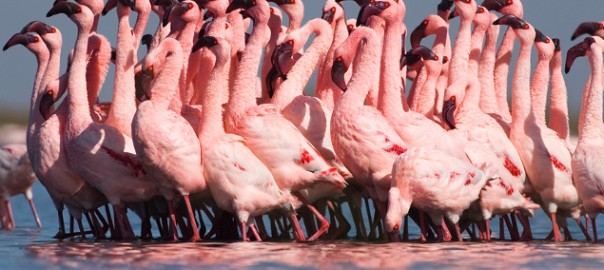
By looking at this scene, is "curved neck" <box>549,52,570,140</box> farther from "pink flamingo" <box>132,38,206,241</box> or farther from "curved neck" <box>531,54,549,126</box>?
"pink flamingo" <box>132,38,206,241</box>

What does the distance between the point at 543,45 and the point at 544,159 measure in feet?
5.45

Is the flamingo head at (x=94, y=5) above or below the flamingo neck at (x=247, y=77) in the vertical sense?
above

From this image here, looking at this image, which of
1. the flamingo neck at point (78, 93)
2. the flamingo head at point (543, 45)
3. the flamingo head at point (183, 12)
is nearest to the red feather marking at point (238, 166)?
the flamingo neck at point (78, 93)

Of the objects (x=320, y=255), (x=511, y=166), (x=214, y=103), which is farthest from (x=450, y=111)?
(x=320, y=255)

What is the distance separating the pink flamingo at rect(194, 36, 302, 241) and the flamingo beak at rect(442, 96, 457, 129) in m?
1.96

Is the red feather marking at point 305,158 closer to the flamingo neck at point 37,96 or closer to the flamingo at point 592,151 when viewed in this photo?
the flamingo at point 592,151

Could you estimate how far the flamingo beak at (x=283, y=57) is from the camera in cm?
1414

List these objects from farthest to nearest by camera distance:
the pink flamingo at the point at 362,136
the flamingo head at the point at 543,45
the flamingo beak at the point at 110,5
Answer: the flamingo beak at the point at 110,5 < the flamingo head at the point at 543,45 < the pink flamingo at the point at 362,136

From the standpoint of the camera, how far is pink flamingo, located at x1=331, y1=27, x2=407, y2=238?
13305 mm

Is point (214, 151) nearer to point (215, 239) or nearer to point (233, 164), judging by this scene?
point (233, 164)

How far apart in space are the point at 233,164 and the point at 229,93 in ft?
7.62

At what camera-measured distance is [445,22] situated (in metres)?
16.4

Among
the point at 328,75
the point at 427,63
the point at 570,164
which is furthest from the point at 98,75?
the point at 570,164

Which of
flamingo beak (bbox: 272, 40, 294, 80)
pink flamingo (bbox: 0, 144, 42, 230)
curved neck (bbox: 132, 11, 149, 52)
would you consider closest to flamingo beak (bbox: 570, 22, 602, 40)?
flamingo beak (bbox: 272, 40, 294, 80)
